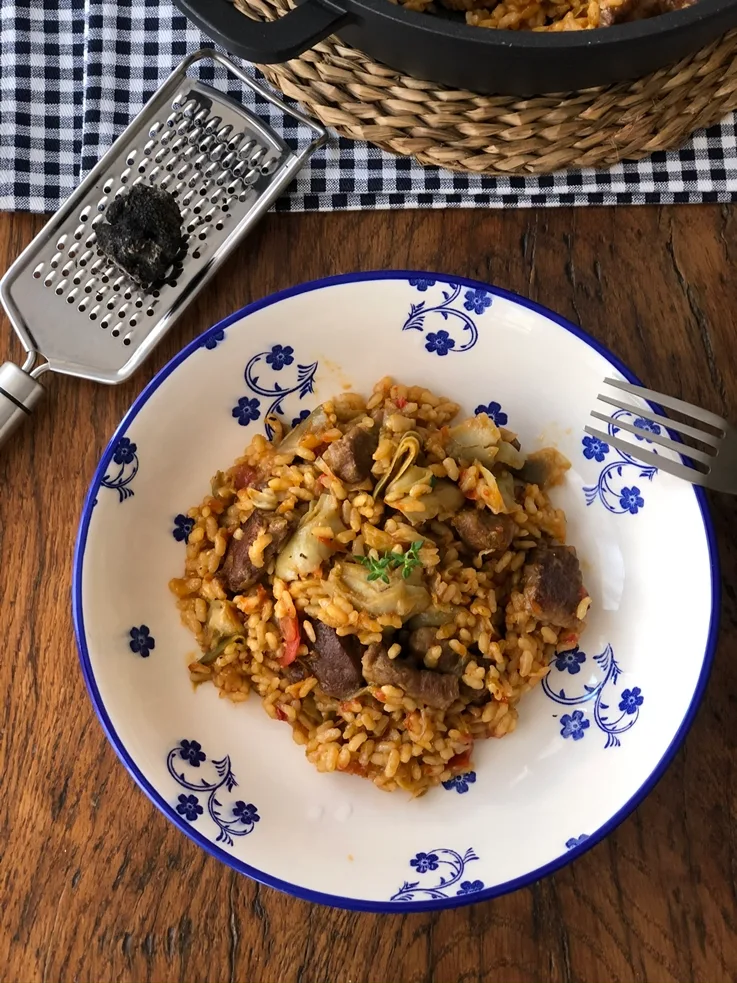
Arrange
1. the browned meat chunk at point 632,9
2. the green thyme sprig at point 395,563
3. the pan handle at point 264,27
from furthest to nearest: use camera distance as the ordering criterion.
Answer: the green thyme sprig at point 395,563 → the browned meat chunk at point 632,9 → the pan handle at point 264,27

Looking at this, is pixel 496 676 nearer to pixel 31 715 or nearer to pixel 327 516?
pixel 327 516

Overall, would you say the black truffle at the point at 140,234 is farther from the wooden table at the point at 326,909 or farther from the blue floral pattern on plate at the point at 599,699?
the blue floral pattern on plate at the point at 599,699

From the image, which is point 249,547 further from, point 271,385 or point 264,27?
point 264,27

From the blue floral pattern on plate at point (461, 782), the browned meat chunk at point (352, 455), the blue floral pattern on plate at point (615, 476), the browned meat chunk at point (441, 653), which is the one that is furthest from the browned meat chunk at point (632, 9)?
the blue floral pattern on plate at point (461, 782)

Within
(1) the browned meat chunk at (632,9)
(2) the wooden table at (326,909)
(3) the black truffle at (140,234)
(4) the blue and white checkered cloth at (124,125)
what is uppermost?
(1) the browned meat chunk at (632,9)

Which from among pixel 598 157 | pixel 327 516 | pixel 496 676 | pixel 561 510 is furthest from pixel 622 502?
pixel 598 157

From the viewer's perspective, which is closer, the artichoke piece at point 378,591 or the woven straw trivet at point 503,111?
the artichoke piece at point 378,591

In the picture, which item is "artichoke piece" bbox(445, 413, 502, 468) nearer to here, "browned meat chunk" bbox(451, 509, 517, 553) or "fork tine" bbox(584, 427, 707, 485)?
"browned meat chunk" bbox(451, 509, 517, 553)
